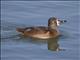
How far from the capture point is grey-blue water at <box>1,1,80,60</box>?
36.7ft

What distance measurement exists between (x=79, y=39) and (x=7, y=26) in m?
2.35

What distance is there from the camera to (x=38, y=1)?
A: 53.1ft

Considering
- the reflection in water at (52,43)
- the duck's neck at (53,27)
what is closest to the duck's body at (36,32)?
the reflection in water at (52,43)

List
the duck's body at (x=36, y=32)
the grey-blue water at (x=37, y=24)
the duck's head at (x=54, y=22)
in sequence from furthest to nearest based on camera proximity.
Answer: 1. the duck's head at (x=54, y=22)
2. the duck's body at (x=36, y=32)
3. the grey-blue water at (x=37, y=24)

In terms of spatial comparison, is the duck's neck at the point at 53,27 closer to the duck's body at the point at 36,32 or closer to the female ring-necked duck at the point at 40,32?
the female ring-necked duck at the point at 40,32

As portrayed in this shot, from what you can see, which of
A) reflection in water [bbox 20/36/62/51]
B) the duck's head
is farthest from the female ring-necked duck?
reflection in water [bbox 20/36/62/51]

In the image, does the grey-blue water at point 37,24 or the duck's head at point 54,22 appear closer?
the grey-blue water at point 37,24

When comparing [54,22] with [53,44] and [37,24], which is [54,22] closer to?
[37,24]

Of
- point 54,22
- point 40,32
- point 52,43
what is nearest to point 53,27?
point 54,22

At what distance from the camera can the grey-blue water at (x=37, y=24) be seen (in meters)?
11.2

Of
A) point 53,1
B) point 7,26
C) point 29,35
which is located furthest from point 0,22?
point 53,1

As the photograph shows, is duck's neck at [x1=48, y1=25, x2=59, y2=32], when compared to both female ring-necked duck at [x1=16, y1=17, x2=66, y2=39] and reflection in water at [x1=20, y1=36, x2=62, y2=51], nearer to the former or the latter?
female ring-necked duck at [x1=16, y1=17, x2=66, y2=39]

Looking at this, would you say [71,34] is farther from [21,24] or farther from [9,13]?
[9,13]

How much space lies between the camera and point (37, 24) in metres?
13.7
